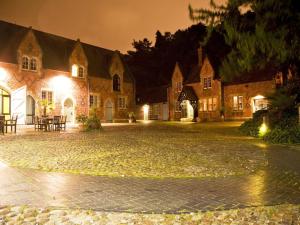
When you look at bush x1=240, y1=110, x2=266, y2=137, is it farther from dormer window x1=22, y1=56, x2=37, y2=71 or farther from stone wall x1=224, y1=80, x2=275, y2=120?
dormer window x1=22, y1=56, x2=37, y2=71

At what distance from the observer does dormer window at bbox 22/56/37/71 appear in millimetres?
28297

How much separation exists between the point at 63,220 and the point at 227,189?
3.03 m

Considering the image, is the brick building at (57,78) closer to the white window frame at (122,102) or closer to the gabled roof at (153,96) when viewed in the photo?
the white window frame at (122,102)

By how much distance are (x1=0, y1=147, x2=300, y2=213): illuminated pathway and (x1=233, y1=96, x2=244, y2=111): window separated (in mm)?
28003

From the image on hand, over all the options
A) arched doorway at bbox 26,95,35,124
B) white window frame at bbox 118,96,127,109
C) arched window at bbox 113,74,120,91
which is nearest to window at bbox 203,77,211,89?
white window frame at bbox 118,96,127,109

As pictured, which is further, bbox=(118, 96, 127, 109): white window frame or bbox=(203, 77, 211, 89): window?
bbox=(118, 96, 127, 109): white window frame

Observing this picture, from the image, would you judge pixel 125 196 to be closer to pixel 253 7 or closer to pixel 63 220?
pixel 63 220

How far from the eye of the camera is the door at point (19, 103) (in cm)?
2675

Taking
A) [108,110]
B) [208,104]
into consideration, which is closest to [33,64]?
[108,110]

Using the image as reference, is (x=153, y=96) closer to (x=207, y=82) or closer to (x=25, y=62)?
(x=207, y=82)

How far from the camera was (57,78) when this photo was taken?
31.1 metres

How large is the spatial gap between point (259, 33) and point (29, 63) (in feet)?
96.1

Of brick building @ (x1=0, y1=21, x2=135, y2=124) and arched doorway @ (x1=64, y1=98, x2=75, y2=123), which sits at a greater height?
brick building @ (x1=0, y1=21, x2=135, y2=124)

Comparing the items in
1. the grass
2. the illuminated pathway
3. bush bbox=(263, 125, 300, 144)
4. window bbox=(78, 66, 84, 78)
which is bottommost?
the illuminated pathway
